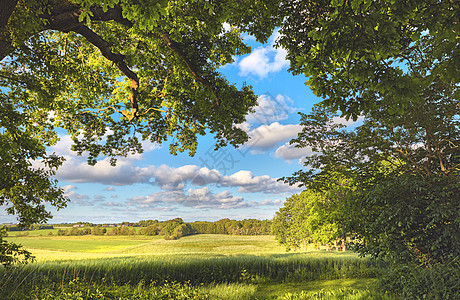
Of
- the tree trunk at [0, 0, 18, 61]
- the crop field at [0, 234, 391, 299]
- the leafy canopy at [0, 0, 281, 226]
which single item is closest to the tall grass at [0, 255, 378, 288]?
the crop field at [0, 234, 391, 299]

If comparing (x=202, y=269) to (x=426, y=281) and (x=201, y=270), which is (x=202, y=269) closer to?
(x=201, y=270)

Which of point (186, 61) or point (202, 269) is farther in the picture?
point (202, 269)

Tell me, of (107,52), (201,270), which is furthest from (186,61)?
(201,270)

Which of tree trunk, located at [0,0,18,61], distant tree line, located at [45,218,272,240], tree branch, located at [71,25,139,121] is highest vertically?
tree branch, located at [71,25,139,121]

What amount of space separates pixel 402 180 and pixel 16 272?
16009 mm

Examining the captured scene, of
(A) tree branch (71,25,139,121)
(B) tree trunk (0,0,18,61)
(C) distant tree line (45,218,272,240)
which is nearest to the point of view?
(B) tree trunk (0,0,18,61)

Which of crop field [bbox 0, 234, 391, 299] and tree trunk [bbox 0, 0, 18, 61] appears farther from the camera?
crop field [bbox 0, 234, 391, 299]

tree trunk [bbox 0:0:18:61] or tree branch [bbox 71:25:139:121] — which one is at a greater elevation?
tree branch [bbox 71:25:139:121]

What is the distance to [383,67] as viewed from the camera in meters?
4.82

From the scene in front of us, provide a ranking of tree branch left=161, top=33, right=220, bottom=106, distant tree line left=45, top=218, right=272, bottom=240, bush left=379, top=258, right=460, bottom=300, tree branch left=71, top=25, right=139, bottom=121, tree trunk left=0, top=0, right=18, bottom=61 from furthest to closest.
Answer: distant tree line left=45, top=218, right=272, bottom=240, tree branch left=161, top=33, right=220, bottom=106, tree branch left=71, top=25, right=139, bottom=121, bush left=379, top=258, right=460, bottom=300, tree trunk left=0, top=0, right=18, bottom=61

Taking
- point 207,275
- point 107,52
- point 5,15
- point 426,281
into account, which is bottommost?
point 207,275

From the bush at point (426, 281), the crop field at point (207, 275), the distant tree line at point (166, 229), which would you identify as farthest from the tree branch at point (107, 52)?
the distant tree line at point (166, 229)

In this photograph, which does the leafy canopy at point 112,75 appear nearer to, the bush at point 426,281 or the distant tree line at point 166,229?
the bush at point 426,281

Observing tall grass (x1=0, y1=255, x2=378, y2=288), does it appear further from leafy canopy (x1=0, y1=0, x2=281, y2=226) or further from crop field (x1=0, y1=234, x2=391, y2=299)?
leafy canopy (x1=0, y1=0, x2=281, y2=226)
